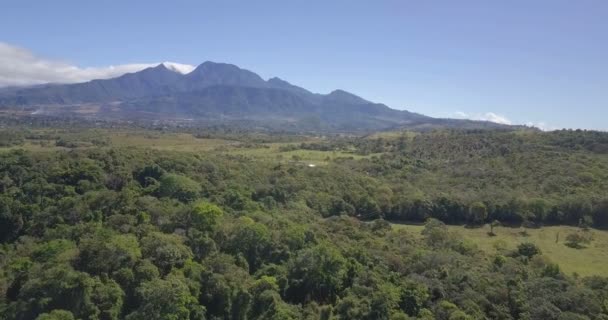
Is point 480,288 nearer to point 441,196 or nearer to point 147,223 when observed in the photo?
point 147,223

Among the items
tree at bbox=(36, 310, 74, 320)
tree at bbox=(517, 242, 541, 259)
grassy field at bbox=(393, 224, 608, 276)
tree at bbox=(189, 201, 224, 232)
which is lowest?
grassy field at bbox=(393, 224, 608, 276)

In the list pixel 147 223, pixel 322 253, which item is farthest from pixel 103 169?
pixel 322 253

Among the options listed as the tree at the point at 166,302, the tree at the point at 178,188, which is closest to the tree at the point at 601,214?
the tree at the point at 178,188

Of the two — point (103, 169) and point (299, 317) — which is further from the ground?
point (103, 169)

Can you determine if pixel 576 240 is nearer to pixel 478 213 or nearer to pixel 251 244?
pixel 478 213

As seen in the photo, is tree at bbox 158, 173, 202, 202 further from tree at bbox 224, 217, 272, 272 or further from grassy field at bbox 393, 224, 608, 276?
grassy field at bbox 393, 224, 608, 276

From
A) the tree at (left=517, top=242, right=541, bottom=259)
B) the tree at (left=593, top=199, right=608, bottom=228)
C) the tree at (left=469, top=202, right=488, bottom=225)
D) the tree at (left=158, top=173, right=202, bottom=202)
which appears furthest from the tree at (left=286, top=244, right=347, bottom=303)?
the tree at (left=593, top=199, right=608, bottom=228)
